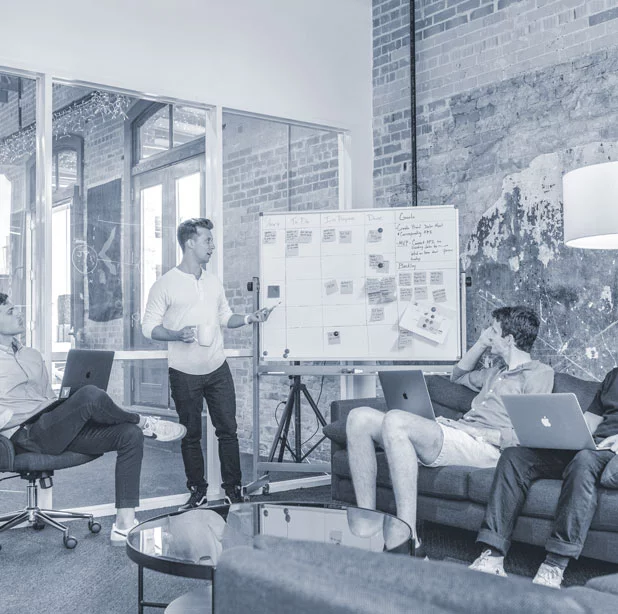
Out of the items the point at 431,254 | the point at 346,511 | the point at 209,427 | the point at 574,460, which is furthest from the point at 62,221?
the point at 574,460

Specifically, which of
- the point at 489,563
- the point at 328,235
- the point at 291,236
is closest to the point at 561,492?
the point at 489,563

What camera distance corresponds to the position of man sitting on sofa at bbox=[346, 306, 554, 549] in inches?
131

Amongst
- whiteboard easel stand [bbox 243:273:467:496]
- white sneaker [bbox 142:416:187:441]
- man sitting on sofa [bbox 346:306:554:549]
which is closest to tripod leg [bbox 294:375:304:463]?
whiteboard easel stand [bbox 243:273:467:496]

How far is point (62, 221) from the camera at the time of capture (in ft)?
14.2

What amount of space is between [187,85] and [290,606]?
4.29 m

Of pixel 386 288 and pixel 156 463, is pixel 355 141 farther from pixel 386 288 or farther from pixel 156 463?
pixel 156 463

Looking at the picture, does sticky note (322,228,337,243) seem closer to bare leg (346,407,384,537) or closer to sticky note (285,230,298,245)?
sticky note (285,230,298,245)

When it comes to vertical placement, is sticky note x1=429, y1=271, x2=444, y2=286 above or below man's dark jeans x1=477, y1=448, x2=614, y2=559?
above

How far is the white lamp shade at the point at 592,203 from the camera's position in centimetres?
330

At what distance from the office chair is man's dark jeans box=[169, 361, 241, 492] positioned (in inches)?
29.6

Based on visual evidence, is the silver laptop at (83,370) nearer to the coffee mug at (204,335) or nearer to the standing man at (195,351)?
the standing man at (195,351)

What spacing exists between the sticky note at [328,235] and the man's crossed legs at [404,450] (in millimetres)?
1461

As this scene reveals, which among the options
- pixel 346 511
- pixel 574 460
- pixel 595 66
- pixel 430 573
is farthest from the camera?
pixel 595 66

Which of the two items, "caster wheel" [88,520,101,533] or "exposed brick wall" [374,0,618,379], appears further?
"exposed brick wall" [374,0,618,379]
